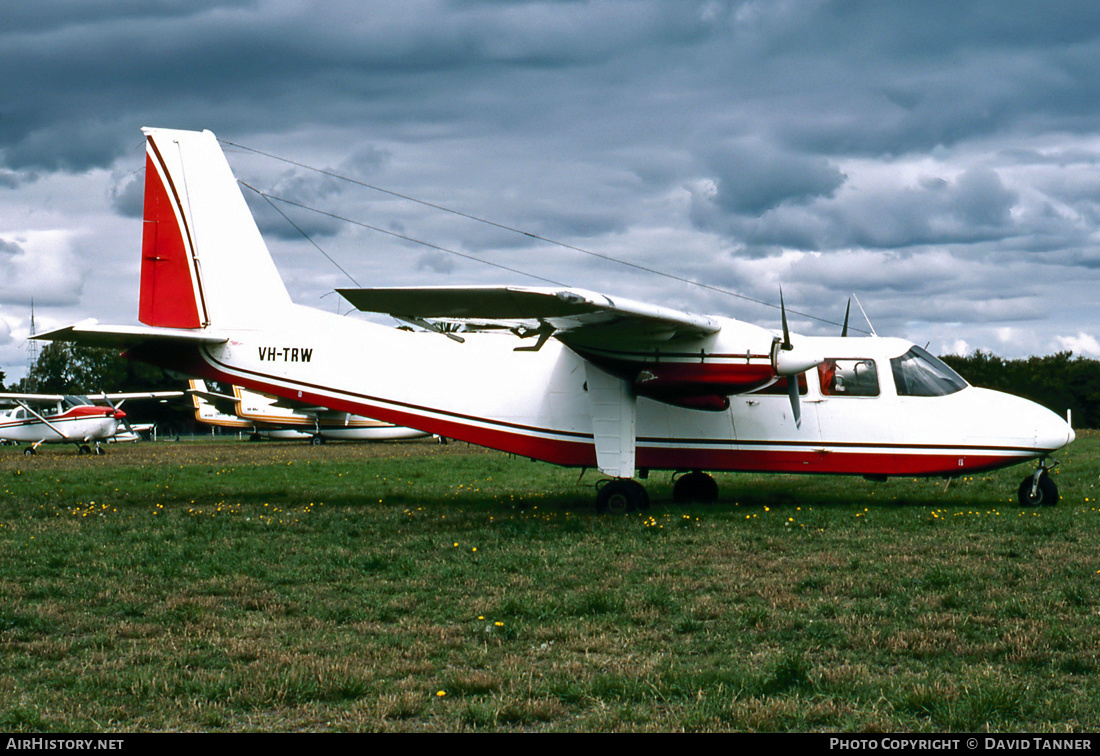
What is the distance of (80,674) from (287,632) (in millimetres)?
1364

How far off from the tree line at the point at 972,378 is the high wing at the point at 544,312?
79.2ft

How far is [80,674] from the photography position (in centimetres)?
507

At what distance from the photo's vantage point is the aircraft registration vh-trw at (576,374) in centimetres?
1252

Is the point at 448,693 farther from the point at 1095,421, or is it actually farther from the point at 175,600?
the point at 1095,421

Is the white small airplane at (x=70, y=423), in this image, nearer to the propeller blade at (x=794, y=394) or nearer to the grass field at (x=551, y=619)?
the grass field at (x=551, y=619)

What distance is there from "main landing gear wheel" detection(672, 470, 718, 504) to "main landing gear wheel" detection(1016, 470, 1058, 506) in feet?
15.2

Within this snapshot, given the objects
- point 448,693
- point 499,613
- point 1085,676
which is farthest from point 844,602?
point 448,693

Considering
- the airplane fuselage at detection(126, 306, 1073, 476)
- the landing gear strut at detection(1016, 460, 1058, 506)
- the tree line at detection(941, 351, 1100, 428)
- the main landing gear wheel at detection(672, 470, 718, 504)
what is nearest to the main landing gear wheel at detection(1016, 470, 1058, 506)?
the landing gear strut at detection(1016, 460, 1058, 506)

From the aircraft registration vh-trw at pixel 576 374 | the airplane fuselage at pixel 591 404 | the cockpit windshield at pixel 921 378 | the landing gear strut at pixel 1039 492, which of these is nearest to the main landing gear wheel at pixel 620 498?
the aircraft registration vh-trw at pixel 576 374

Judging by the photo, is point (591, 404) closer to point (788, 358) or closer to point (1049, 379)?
point (788, 358)

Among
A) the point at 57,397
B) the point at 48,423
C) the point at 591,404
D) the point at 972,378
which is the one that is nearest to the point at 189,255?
the point at 591,404

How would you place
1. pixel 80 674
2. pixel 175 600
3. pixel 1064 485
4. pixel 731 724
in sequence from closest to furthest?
pixel 731 724
pixel 80 674
pixel 175 600
pixel 1064 485

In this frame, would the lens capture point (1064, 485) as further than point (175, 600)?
Yes

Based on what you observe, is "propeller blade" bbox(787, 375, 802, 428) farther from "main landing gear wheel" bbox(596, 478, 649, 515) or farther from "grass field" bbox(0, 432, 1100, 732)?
"main landing gear wheel" bbox(596, 478, 649, 515)
